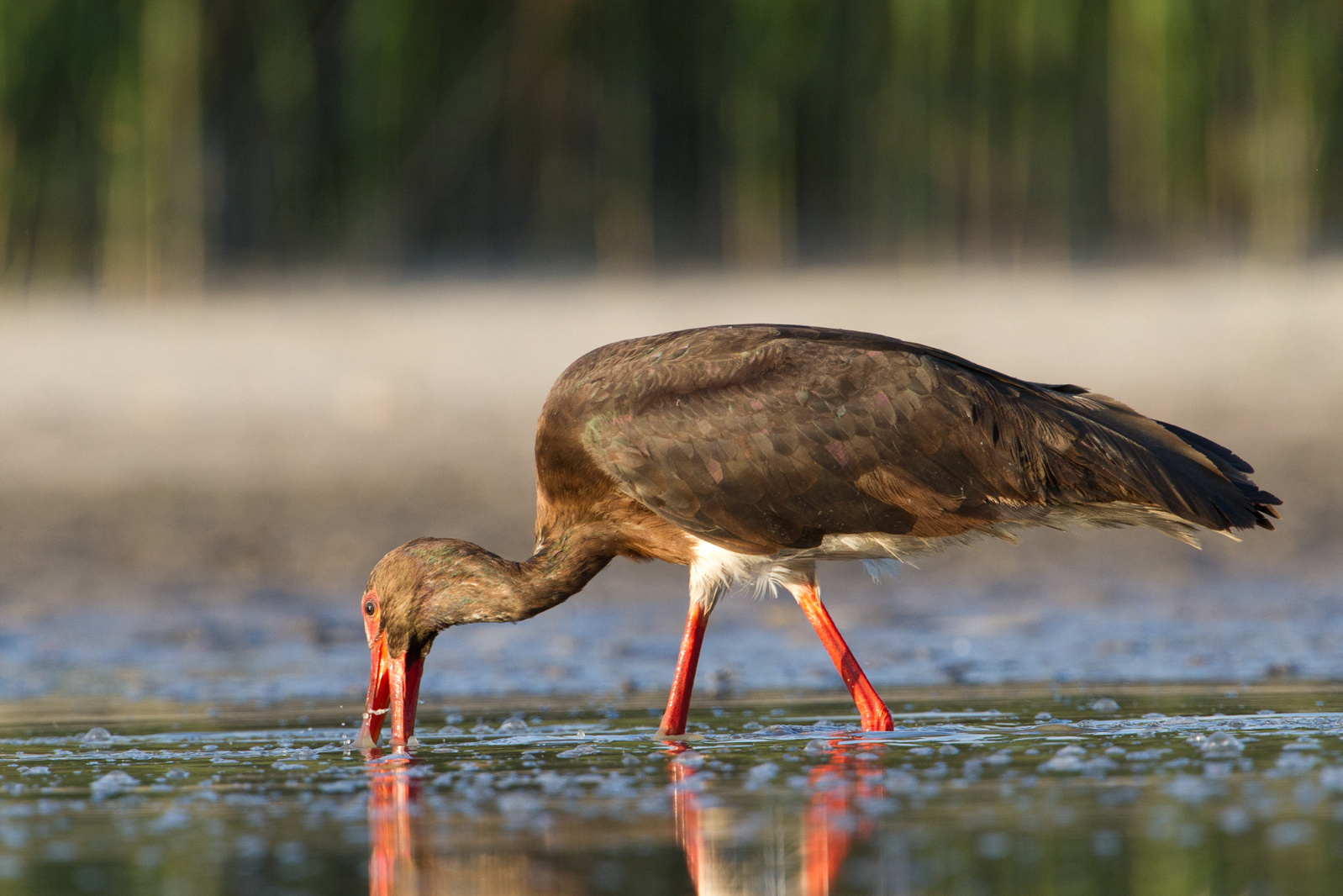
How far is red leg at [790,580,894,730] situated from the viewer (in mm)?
5781

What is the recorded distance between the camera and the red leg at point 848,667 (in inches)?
228

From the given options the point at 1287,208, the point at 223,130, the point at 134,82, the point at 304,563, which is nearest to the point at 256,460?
the point at 304,563

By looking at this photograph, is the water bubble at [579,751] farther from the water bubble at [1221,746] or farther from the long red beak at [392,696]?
the water bubble at [1221,746]

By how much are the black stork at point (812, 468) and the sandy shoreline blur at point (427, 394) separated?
112 inches

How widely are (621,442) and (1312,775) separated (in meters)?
2.24

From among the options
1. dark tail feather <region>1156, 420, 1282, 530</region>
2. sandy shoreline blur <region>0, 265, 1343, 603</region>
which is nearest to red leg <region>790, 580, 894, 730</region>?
dark tail feather <region>1156, 420, 1282, 530</region>

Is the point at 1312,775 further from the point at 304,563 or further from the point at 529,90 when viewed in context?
the point at 529,90

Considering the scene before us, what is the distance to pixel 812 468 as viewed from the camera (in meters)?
5.86

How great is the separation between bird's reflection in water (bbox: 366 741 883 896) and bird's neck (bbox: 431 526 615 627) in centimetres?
144

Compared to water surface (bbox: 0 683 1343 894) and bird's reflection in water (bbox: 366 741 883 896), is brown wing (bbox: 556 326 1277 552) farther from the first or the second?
bird's reflection in water (bbox: 366 741 883 896)

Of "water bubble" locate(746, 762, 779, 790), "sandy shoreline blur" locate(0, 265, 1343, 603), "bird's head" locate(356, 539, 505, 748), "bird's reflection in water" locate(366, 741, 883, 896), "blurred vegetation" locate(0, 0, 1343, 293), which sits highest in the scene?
"blurred vegetation" locate(0, 0, 1343, 293)

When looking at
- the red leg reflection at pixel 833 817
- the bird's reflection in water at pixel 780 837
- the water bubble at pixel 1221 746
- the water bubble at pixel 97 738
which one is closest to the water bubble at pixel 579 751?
the bird's reflection in water at pixel 780 837

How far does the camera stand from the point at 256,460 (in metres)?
9.80

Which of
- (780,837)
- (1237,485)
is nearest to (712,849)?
(780,837)
